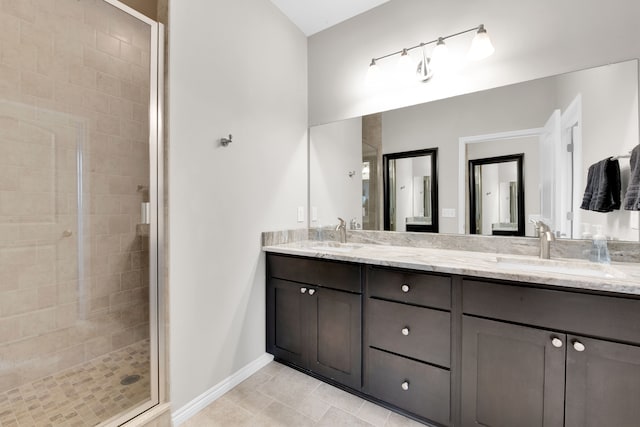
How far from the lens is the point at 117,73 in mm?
1569

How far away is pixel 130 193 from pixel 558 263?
2289 millimetres

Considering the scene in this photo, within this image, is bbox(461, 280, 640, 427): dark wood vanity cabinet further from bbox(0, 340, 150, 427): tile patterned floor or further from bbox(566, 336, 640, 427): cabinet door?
bbox(0, 340, 150, 427): tile patterned floor

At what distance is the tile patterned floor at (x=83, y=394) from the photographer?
137 cm

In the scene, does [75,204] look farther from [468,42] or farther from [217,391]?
[468,42]

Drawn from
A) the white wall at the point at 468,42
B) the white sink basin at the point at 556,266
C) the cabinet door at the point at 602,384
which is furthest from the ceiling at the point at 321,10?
the cabinet door at the point at 602,384

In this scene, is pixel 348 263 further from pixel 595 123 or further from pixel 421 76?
pixel 595 123

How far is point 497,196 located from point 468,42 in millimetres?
1001

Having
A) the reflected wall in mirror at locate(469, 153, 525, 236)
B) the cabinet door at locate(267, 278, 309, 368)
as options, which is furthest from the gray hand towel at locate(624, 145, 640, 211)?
the cabinet door at locate(267, 278, 309, 368)

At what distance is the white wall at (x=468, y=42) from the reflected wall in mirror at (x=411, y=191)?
15.8 inches

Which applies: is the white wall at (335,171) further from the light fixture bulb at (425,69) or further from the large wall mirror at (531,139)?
the light fixture bulb at (425,69)

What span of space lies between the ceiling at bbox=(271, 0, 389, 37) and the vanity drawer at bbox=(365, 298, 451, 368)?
6.99ft

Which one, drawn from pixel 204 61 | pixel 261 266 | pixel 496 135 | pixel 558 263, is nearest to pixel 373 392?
pixel 261 266

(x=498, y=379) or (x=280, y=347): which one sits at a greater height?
(x=498, y=379)

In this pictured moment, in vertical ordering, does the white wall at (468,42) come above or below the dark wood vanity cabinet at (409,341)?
above
